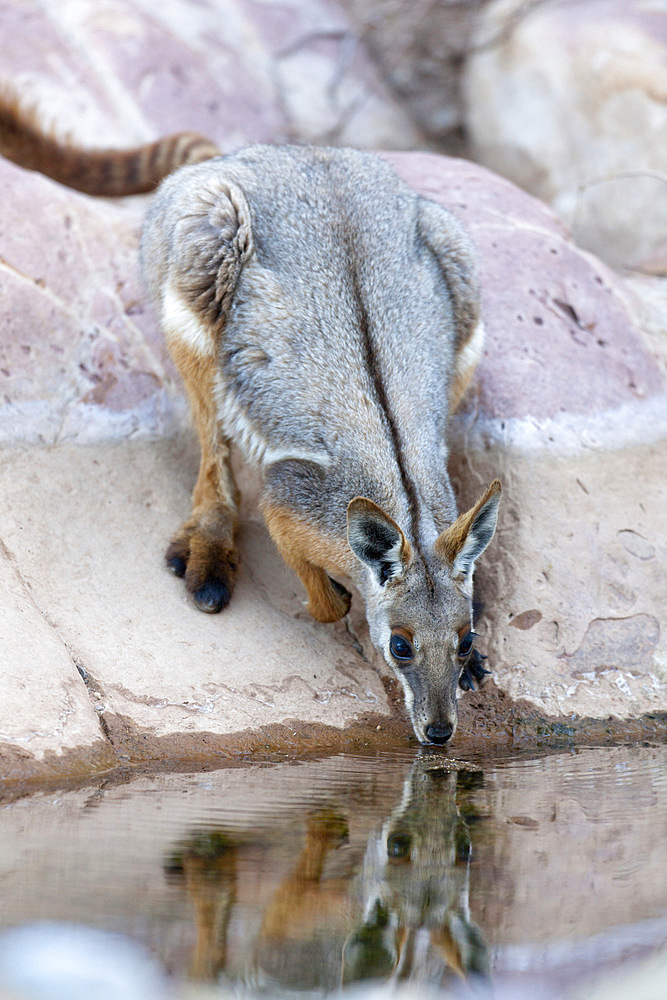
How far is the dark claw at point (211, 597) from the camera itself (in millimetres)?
4883

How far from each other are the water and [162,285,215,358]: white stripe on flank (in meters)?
1.98

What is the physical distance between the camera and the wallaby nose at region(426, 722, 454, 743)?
416cm

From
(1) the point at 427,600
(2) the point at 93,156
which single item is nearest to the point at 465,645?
(1) the point at 427,600

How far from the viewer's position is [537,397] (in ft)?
18.1

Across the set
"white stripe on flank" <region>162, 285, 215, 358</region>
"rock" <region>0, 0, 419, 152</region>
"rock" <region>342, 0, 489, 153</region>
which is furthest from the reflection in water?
"rock" <region>342, 0, 489, 153</region>

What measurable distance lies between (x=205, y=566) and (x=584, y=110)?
6.07m

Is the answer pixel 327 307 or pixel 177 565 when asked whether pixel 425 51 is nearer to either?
pixel 327 307

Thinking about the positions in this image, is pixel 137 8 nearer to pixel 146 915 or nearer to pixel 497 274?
pixel 497 274

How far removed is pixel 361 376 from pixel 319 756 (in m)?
1.60

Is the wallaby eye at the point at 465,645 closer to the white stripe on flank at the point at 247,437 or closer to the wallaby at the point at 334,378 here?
the wallaby at the point at 334,378

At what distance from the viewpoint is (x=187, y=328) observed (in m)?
5.13

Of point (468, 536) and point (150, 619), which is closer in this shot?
point (468, 536)

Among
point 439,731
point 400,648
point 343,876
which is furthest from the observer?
point 400,648

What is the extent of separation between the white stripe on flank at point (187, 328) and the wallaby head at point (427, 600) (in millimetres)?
1368
